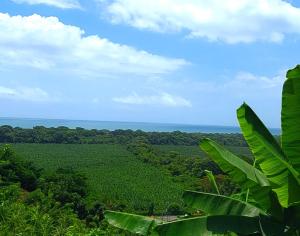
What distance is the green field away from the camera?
164 feet

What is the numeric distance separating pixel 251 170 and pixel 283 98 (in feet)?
3.01

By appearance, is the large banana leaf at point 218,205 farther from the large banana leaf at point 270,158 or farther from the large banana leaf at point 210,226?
the large banana leaf at point 270,158

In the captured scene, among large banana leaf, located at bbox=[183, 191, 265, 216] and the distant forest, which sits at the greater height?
large banana leaf, located at bbox=[183, 191, 265, 216]

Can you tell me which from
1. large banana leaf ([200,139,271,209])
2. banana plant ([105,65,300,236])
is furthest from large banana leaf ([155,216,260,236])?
large banana leaf ([200,139,271,209])

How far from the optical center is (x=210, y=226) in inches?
194

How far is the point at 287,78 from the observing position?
14.9 ft

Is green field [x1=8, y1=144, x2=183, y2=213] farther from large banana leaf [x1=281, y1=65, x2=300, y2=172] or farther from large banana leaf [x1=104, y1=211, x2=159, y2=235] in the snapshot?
large banana leaf [x1=281, y1=65, x2=300, y2=172]

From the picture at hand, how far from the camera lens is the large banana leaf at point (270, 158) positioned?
15.9 ft

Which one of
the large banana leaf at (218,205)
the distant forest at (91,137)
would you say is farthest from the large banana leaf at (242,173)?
the distant forest at (91,137)

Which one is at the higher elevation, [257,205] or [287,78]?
[287,78]

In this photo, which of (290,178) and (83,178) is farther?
(83,178)

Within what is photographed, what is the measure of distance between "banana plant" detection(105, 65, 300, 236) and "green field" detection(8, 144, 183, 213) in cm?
2943

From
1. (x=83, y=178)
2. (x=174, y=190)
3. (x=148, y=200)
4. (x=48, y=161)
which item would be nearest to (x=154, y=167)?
(x=48, y=161)

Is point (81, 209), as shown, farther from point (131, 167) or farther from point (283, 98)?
point (131, 167)
